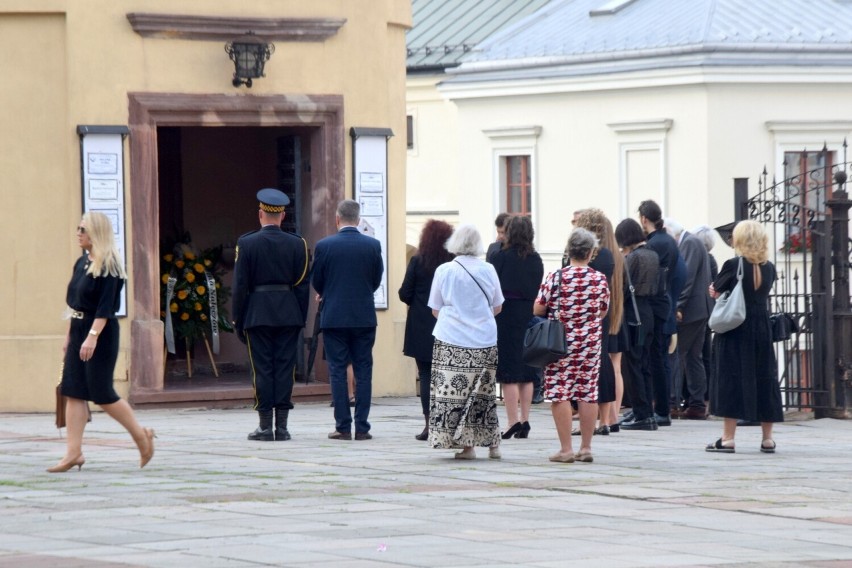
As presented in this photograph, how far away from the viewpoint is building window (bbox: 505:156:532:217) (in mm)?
35594

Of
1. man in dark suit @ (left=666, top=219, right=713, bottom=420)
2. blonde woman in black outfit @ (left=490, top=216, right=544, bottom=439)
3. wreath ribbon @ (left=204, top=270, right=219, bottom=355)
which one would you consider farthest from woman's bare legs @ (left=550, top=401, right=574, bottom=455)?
wreath ribbon @ (left=204, top=270, right=219, bottom=355)

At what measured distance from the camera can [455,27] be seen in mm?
42219

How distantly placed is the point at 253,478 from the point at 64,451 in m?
2.07

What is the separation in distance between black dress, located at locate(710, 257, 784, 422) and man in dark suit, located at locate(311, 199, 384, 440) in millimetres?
2420

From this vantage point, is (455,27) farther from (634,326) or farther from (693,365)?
(634,326)

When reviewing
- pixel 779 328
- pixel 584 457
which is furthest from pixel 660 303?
pixel 584 457

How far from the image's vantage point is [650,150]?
3216 centimetres

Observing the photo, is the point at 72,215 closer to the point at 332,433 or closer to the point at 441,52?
the point at 332,433

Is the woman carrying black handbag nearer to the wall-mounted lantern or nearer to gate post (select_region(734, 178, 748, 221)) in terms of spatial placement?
gate post (select_region(734, 178, 748, 221))

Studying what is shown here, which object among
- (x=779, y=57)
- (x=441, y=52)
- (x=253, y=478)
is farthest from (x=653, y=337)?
(x=441, y=52)

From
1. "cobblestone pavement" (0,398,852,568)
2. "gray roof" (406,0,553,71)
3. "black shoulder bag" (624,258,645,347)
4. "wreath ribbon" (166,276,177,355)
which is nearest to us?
"cobblestone pavement" (0,398,852,568)

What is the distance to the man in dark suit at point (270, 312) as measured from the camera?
12.2m

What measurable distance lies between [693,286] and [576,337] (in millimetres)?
3620

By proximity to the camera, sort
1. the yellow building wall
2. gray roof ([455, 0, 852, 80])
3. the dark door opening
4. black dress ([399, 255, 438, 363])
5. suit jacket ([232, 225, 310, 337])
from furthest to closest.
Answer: gray roof ([455, 0, 852, 80]) < the dark door opening < the yellow building wall < suit jacket ([232, 225, 310, 337]) < black dress ([399, 255, 438, 363])
